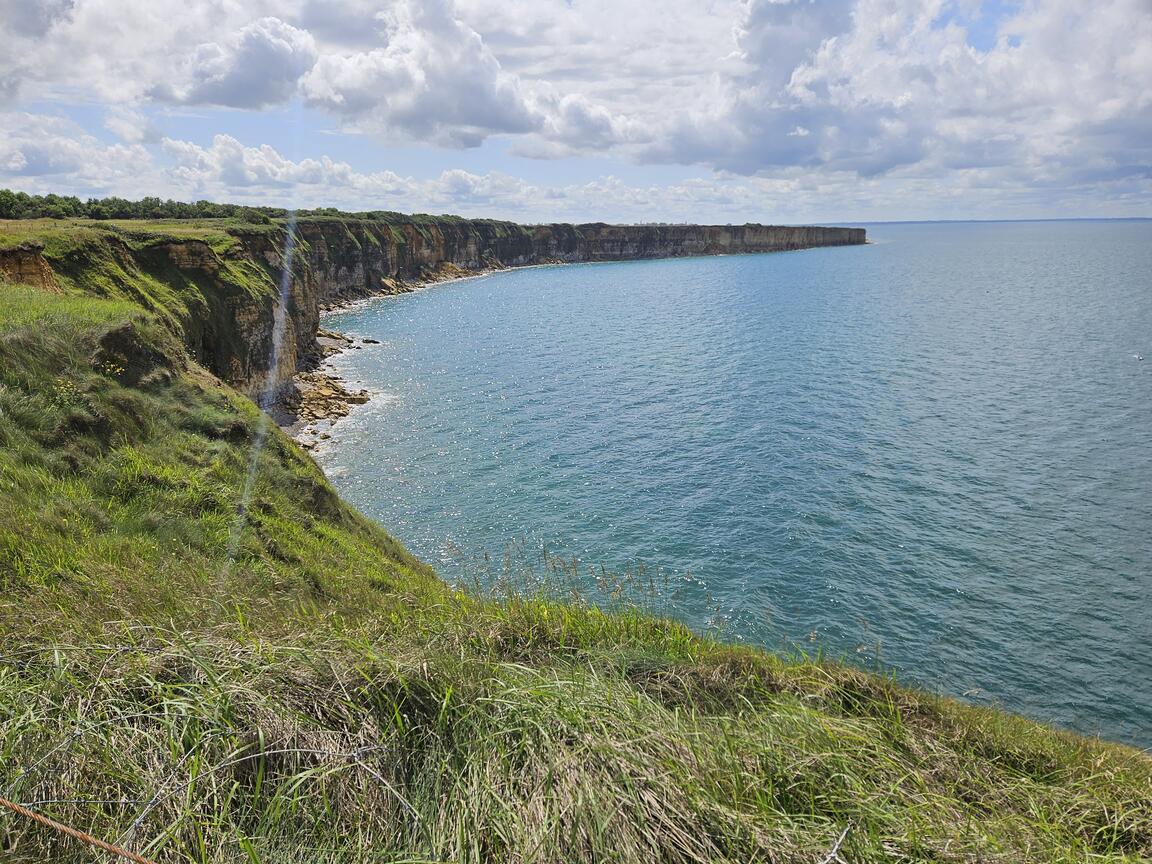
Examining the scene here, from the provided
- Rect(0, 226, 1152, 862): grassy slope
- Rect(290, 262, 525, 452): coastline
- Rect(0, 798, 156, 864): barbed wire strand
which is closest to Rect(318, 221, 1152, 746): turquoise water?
Rect(290, 262, 525, 452): coastline

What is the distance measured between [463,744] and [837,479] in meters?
30.2

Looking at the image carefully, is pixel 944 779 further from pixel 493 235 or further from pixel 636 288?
pixel 493 235

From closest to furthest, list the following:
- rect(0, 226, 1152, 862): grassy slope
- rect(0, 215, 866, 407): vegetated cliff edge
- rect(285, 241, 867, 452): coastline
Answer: rect(0, 226, 1152, 862): grassy slope, rect(0, 215, 866, 407): vegetated cliff edge, rect(285, 241, 867, 452): coastline

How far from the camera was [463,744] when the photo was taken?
5297 mm

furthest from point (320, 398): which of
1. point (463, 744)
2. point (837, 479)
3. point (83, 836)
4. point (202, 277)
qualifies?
point (83, 836)

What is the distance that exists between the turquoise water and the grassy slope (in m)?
5.87

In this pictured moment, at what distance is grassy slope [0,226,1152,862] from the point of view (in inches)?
176

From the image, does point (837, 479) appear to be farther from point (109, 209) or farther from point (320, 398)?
point (109, 209)

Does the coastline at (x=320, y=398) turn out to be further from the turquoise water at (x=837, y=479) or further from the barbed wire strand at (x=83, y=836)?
the barbed wire strand at (x=83, y=836)

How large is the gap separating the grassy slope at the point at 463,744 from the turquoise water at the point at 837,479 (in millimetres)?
5866

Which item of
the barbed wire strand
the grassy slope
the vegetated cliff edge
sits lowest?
the grassy slope

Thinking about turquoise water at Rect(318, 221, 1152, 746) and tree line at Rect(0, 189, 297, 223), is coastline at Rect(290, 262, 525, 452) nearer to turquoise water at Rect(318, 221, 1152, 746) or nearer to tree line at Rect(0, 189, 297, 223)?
turquoise water at Rect(318, 221, 1152, 746)

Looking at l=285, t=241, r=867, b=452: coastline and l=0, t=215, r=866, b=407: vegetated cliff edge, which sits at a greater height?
l=0, t=215, r=866, b=407: vegetated cliff edge

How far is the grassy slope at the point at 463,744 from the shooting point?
4480 millimetres
